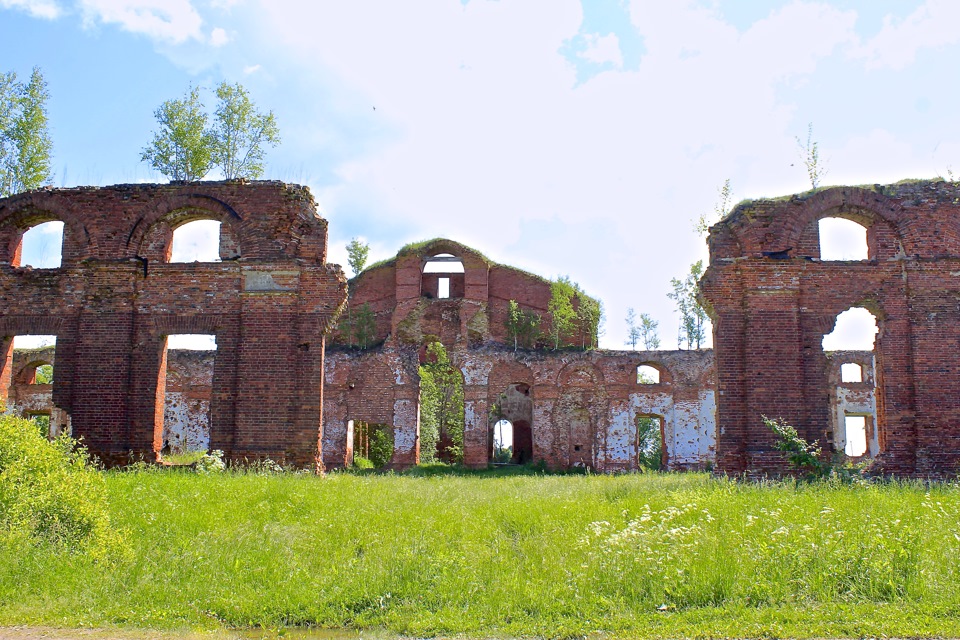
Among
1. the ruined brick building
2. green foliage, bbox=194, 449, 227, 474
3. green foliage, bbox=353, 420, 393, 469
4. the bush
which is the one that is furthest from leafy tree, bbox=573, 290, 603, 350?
the bush

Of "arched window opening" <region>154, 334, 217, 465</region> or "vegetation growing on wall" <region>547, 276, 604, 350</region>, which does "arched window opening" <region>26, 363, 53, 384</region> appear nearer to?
"arched window opening" <region>154, 334, 217, 465</region>

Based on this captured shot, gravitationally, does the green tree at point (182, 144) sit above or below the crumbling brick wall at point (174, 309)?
above

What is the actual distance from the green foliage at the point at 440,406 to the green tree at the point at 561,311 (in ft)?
17.2

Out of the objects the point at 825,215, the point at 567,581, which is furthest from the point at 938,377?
the point at 567,581

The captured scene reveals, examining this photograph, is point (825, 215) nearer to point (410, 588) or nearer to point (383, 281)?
point (410, 588)

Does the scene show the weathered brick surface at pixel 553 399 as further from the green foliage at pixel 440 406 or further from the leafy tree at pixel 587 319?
the leafy tree at pixel 587 319

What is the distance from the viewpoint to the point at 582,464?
2388 centimetres

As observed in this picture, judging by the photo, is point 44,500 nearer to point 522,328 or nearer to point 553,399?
point 553,399

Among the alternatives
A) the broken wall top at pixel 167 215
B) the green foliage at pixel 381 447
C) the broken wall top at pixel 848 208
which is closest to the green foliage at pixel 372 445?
the green foliage at pixel 381 447

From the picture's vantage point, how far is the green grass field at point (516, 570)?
223 inches

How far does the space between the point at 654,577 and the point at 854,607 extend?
1.46 m

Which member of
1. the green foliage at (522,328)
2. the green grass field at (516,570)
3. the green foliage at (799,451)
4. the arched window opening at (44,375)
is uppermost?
the green foliage at (522,328)

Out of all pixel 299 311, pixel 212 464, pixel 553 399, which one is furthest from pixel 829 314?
pixel 553 399

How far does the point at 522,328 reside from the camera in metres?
29.0
